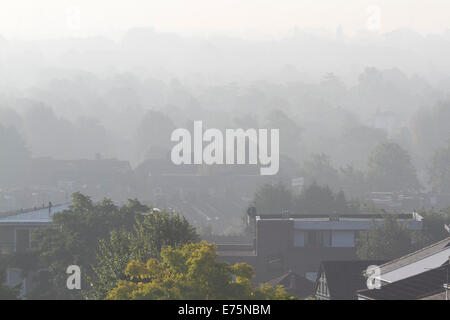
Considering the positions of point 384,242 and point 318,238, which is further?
point 318,238

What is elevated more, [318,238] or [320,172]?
[320,172]

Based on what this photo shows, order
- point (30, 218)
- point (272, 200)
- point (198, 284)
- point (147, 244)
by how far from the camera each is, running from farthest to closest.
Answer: point (272, 200) < point (30, 218) < point (147, 244) < point (198, 284)

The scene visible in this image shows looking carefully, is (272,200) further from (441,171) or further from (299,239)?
(441,171)

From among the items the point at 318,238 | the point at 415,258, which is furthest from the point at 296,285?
the point at 318,238

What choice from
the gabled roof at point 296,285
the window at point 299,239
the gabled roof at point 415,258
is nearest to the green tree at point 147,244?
the gabled roof at point 415,258

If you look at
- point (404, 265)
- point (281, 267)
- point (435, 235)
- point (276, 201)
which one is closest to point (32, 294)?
point (404, 265)

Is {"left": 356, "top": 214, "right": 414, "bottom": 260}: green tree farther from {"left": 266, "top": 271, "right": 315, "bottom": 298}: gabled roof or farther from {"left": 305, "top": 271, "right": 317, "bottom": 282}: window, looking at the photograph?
{"left": 266, "top": 271, "right": 315, "bottom": 298}: gabled roof

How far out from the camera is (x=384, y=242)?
5612 cm

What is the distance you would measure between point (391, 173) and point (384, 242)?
320ft

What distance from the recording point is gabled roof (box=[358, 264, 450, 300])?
2834 cm

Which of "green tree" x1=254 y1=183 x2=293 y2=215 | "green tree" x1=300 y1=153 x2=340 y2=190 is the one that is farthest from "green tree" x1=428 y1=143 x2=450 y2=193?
"green tree" x1=254 y1=183 x2=293 y2=215

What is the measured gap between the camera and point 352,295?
36969 millimetres

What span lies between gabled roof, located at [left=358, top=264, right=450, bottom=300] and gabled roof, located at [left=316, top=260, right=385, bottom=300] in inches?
235
